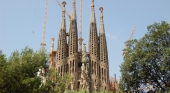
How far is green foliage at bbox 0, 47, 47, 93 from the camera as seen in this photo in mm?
21705

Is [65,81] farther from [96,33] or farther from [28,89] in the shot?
[96,33]

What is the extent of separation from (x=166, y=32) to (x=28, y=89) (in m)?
10.7

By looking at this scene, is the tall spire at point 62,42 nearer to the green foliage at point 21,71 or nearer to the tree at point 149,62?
the tree at point 149,62

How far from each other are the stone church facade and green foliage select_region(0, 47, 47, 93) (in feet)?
129

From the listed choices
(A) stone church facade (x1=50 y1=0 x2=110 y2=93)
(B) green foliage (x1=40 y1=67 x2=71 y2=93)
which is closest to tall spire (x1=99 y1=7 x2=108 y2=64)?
(A) stone church facade (x1=50 y1=0 x2=110 y2=93)

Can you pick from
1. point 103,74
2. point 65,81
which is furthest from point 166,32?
point 103,74

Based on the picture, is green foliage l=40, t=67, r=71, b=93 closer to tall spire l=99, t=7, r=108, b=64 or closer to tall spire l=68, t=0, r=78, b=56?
tall spire l=68, t=0, r=78, b=56

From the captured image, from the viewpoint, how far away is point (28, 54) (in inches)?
921

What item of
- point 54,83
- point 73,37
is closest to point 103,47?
point 73,37

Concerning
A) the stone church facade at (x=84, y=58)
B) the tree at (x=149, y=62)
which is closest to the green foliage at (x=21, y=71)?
the tree at (x=149, y=62)

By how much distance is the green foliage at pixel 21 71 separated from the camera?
71.2ft

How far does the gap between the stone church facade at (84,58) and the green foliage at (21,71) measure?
39.5 meters

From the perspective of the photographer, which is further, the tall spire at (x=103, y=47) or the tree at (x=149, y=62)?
the tall spire at (x=103, y=47)

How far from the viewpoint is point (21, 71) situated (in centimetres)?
2248
